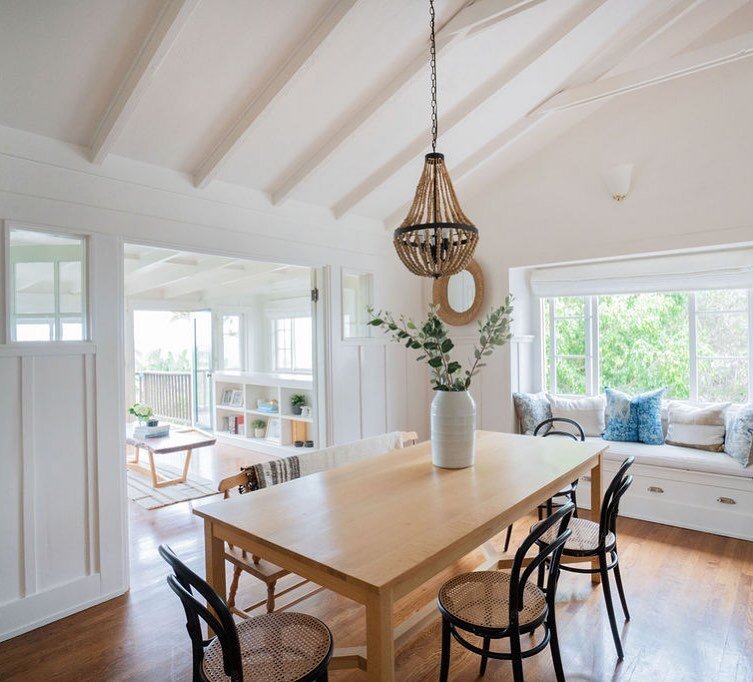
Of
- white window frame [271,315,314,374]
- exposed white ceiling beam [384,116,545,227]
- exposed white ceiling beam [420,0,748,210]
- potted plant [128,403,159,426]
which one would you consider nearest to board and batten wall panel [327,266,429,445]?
exposed white ceiling beam [384,116,545,227]

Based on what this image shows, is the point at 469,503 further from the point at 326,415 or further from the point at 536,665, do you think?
A: the point at 326,415

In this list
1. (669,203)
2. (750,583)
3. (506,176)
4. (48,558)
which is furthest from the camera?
(506,176)

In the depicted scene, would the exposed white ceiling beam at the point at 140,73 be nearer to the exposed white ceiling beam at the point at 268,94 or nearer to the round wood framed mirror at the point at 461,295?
the exposed white ceiling beam at the point at 268,94

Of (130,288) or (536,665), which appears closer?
(536,665)

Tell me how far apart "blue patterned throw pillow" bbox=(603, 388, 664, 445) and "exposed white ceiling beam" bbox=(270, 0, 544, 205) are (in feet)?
9.74

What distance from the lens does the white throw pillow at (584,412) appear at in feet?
14.3

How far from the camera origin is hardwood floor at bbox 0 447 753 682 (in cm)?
214

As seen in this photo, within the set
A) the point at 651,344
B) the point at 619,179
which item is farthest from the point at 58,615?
the point at 651,344

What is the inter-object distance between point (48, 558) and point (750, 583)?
12.1ft

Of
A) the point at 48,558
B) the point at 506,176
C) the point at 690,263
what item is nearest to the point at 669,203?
the point at 690,263

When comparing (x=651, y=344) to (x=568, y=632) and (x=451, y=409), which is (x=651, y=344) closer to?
(x=568, y=632)

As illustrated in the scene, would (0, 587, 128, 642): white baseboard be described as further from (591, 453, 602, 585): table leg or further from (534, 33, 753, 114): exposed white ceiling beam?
(534, 33, 753, 114): exposed white ceiling beam

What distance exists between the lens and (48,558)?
2.59 m

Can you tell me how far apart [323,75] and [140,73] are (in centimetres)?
90
